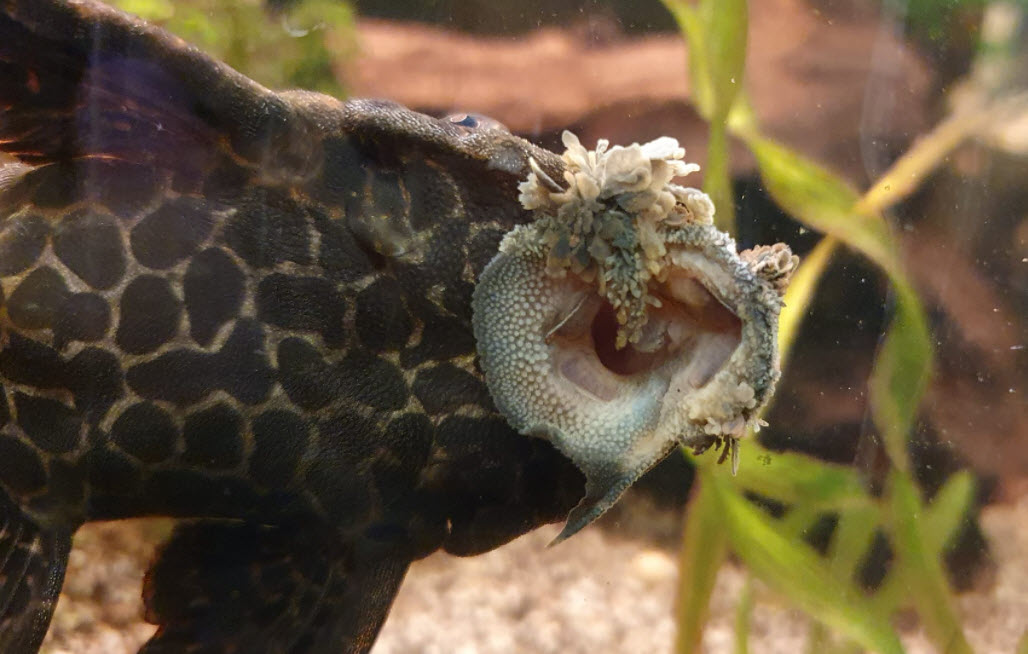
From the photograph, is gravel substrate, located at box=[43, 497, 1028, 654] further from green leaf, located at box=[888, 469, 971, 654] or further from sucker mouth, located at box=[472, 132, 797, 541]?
sucker mouth, located at box=[472, 132, 797, 541]

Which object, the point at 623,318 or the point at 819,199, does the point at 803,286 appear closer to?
the point at 819,199

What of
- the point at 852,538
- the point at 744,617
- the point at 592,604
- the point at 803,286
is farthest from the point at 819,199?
the point at 592,604

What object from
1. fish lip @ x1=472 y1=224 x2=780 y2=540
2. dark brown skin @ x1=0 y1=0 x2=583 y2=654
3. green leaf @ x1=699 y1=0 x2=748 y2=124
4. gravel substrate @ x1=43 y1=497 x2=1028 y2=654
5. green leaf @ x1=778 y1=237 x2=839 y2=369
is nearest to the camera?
fish lip @ x1=472 y1=224 x2=780 y2=540

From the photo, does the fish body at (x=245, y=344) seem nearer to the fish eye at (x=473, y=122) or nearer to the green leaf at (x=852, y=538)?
the fish eye at (x=473, y=122)

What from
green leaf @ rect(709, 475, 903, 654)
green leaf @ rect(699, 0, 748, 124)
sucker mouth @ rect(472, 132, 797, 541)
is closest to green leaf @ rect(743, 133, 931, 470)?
green leaf @ rect(699, 0, 748, 124)

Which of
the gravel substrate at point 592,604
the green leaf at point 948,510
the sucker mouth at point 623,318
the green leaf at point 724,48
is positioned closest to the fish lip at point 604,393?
the sucker mouth at point 623,318

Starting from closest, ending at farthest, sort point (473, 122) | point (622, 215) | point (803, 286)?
1. point (622, 215)
2. point (473, 122)
3. point (803, 286)
